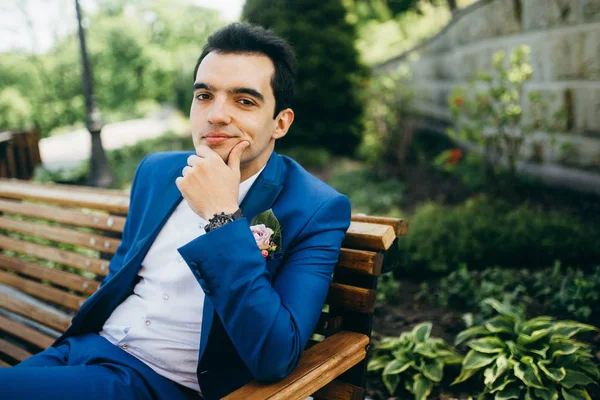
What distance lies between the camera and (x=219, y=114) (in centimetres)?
213

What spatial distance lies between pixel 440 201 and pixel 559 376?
3801 millimetres

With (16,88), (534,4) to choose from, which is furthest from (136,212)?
(16,88)

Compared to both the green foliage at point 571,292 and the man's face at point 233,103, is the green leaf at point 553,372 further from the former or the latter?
the man's face at point 233,103

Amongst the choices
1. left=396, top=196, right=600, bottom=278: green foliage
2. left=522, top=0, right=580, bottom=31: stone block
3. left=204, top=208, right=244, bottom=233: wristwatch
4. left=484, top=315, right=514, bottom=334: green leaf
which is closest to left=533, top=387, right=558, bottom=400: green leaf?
left=484, top=315, right=514, bottom=334: green leaf

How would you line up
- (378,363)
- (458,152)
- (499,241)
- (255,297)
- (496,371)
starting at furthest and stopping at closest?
(458,152) → (499,241) → (378,363) → (496,371) → (255,297)

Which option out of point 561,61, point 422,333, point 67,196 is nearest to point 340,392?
point 422,333

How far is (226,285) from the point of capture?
1800mm

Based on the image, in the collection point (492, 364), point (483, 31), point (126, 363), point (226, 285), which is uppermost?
point (483, 31)

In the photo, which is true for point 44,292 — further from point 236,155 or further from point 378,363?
point 378,363

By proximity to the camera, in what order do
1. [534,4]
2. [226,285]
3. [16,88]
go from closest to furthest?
[226,285] → [534,4] → [16,88]

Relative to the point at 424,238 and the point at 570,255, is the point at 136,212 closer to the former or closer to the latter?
the point at 424,238

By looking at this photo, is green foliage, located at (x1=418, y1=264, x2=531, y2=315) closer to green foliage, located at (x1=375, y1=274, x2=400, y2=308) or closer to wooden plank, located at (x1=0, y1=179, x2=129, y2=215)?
green foliage, located at (x1=375, y1=274, x2=400, y2=308)

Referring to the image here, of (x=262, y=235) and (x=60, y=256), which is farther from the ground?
(x=262, y=235)

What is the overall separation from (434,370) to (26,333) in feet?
8.12
